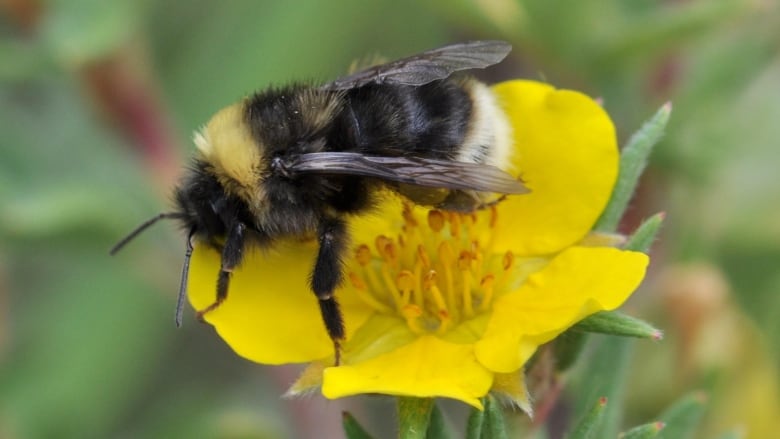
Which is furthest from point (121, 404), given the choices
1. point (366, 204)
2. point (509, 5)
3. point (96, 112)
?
point (366, 204)

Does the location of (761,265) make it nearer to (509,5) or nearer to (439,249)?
(509,5)

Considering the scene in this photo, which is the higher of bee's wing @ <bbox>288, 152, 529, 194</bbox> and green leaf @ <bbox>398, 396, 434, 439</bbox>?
bee's wing @ <bbox>288, 152, 529, 194</bbox>

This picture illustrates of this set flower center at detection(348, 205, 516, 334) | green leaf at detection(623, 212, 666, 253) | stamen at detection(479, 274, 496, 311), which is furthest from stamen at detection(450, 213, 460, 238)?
green leaf at detection(623, 212, 666, 253)

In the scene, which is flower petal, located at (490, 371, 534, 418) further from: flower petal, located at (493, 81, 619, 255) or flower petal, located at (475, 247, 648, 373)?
flower petal, located at (493, 81, 619, 255)

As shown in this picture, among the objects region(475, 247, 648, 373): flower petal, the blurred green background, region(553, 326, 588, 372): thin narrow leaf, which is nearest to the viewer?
region(475, 247, 648, 373): flower petal

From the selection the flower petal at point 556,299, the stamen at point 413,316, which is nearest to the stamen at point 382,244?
the stamen at point 413,316

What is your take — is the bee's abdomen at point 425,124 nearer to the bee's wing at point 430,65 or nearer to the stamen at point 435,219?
the bee's wing at point 430,65
